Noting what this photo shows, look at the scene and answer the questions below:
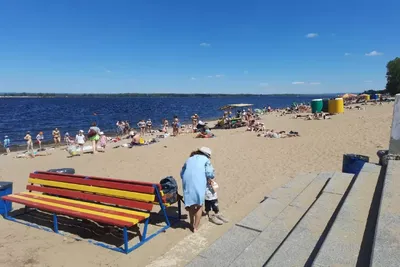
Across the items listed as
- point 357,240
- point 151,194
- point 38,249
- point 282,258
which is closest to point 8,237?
point 38,249

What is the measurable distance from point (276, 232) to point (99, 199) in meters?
2.90

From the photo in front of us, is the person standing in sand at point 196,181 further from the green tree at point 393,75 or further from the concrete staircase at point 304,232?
the green tree at point 393,75

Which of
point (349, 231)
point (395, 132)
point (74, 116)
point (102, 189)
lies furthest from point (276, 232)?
point (74, 116)

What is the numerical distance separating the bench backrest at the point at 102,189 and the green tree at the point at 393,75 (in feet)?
198

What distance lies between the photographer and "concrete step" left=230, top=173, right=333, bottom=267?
3.09 metres

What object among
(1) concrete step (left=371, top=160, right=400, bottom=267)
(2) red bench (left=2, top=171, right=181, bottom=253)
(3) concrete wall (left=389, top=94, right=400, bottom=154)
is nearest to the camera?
(1) concrete step (left=371, top=160, right=400, bottom=267)

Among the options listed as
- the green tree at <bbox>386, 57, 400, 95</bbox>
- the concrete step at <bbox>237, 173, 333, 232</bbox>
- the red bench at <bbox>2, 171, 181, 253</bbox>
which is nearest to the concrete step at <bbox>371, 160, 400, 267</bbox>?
the concrete step at <bbox>237, 173, 333, 232</bbox>

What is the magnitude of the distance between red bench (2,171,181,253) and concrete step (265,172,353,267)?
1.98 meters

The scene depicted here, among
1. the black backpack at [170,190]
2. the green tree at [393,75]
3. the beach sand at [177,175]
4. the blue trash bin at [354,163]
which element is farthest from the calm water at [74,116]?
the green tree at [393,75]

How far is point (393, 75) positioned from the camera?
53.7 m

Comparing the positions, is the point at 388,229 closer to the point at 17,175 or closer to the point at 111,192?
the point at 111,192

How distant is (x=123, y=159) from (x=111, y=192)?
7.24 meters

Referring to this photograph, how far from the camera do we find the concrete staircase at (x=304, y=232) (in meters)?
2.77

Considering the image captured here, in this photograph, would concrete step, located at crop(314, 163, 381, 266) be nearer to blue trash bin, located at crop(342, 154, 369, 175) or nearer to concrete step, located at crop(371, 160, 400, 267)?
concrete step, located at crop(371, 160, 400, 267)
